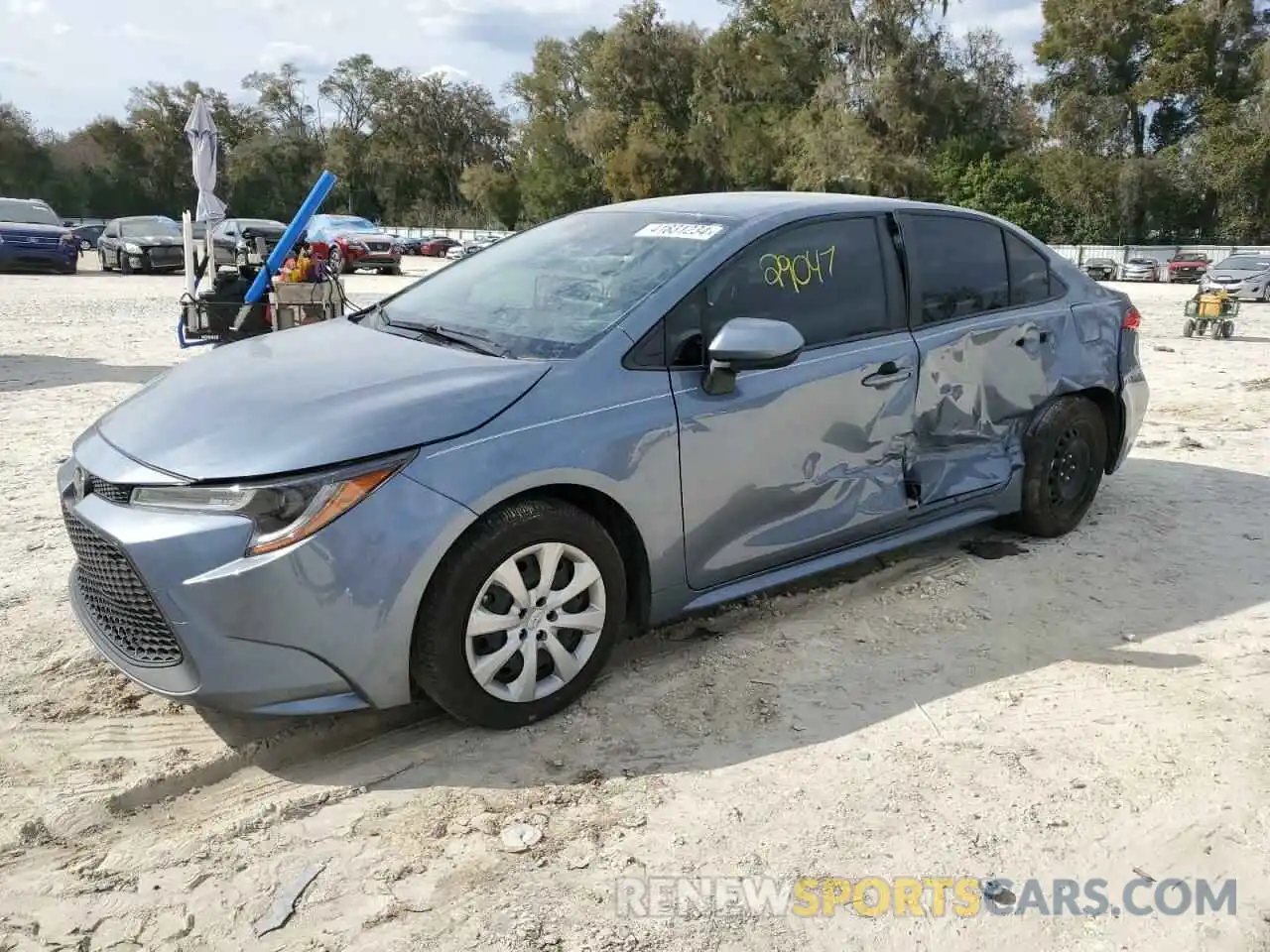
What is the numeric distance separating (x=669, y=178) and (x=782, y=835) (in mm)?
54163

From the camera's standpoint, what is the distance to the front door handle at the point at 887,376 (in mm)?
3904

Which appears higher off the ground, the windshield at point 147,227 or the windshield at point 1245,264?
the windshield at point 147,227

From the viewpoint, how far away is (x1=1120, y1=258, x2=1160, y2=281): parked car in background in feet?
105

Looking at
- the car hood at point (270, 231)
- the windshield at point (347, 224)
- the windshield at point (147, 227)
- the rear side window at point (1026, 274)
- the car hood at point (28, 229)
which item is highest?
the windshield at point (347, 224)

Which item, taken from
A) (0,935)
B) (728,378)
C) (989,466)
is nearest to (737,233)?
(728,378)

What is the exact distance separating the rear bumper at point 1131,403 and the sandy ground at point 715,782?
39.1 inches

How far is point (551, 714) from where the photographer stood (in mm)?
3209

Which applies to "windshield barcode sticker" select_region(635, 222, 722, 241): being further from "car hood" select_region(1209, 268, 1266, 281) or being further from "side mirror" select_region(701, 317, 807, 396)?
"car hood" select_region(1209, 268, 1266, 281)

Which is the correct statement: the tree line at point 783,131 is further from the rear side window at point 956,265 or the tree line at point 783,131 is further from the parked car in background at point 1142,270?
the rear side window at point 956,265

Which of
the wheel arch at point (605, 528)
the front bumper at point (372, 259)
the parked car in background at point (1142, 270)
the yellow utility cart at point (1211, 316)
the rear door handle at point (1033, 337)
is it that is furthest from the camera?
the parked car in background at point (1142, 270)

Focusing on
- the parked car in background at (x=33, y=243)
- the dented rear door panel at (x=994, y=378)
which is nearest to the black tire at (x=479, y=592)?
the dented rear door panel at (x=994, y=378)

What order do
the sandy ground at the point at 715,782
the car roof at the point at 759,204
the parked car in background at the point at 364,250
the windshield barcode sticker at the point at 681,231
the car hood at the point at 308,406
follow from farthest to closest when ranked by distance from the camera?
the parked car in background at the point at 364,250 < the car roof at the point at 759,204 < the windshield barcode sticker at the point at 681,231 < the car hood at the point at 308,406 < the sandy ground at the point at 715,782

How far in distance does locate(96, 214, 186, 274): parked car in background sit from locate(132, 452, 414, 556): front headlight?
25.0 m

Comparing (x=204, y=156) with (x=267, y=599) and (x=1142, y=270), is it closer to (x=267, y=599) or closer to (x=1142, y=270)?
(x=267, y=599)
